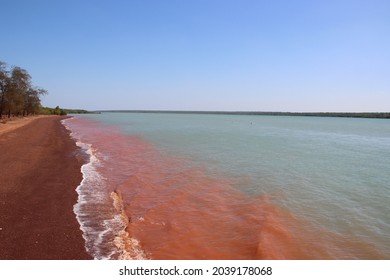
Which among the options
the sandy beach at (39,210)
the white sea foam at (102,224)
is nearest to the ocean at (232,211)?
the white sea foam at (102,224)

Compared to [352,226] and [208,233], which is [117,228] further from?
[352,226]

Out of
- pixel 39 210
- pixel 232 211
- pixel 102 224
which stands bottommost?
pixel 232 211

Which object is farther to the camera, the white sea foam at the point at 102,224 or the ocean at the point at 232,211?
the ocean at the point at 232,211

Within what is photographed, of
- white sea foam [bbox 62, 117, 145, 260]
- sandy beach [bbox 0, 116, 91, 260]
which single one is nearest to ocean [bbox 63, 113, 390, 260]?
white sea foam [bbox 62, 117, 145, 260]

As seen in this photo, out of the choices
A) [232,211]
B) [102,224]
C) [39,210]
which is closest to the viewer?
[102,224]

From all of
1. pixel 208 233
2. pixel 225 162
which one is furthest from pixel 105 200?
pixel 225 162

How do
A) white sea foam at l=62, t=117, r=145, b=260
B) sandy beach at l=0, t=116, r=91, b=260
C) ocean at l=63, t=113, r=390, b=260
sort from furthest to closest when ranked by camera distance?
ocean at l=63, t=113, r=390, b=260
white sea foam at l=62, t=117, r=145, b=260
sandy beach at l=0, t=116, r=91, b=260

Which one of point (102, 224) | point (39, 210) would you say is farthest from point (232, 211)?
point (39, 210)

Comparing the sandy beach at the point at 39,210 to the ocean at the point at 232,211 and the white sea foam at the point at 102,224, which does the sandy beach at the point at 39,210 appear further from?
the ocean at the point at 232,211

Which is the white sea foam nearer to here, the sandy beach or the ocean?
the ocean

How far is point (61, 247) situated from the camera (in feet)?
23.1

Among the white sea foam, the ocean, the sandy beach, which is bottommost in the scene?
the ocean

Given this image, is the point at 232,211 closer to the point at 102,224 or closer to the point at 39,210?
the point at 102,224

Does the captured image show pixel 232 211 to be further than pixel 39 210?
Yes
